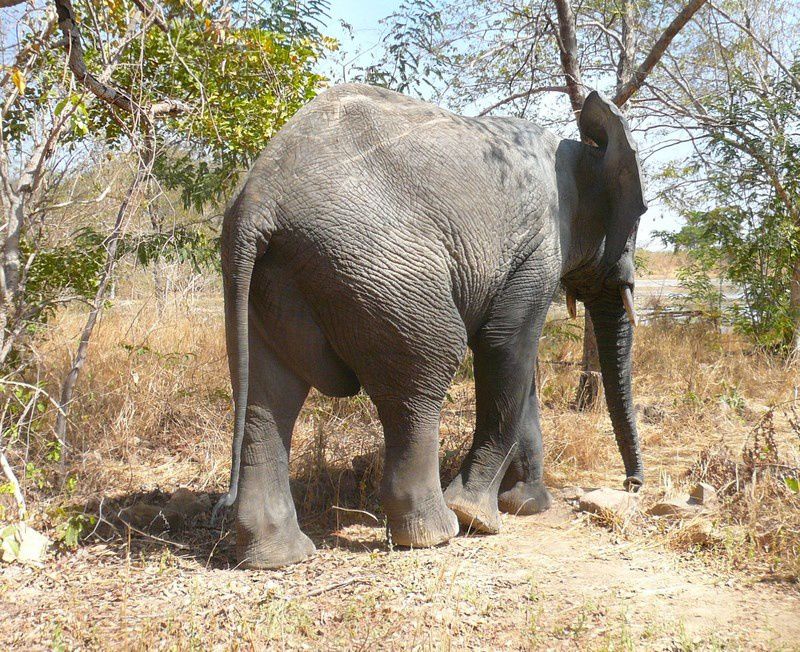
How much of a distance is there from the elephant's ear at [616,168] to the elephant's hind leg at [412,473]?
5.95 ft

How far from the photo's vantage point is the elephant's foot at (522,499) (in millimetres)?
4664

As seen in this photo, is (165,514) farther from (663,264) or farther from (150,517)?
(663,264)

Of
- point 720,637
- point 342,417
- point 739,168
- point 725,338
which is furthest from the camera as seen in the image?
point 725,338

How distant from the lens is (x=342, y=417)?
19.0 ft

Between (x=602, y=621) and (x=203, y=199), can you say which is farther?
(x=203, y=199)

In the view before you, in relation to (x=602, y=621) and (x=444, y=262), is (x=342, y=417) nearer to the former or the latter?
(x=444, y=262)

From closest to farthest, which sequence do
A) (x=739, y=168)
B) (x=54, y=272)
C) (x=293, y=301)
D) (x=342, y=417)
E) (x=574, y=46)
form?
(x=293, y=301) → (x=54, y=272) → (x=342, y=417) → (x=574, y=46) → (x=739, y=168)

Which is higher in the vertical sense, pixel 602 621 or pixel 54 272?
pixel 54 272

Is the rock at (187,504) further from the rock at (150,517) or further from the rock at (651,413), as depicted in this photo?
the rock at (651,413)

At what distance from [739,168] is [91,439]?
7.68m

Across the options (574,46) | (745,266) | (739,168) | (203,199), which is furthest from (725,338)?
(203,199)

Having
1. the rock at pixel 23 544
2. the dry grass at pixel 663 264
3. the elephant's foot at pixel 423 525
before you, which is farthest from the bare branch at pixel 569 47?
the dry grass at pixel 663 264

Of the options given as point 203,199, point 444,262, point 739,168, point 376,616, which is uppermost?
point 739,168

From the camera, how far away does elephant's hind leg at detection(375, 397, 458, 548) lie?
12.2 feet
